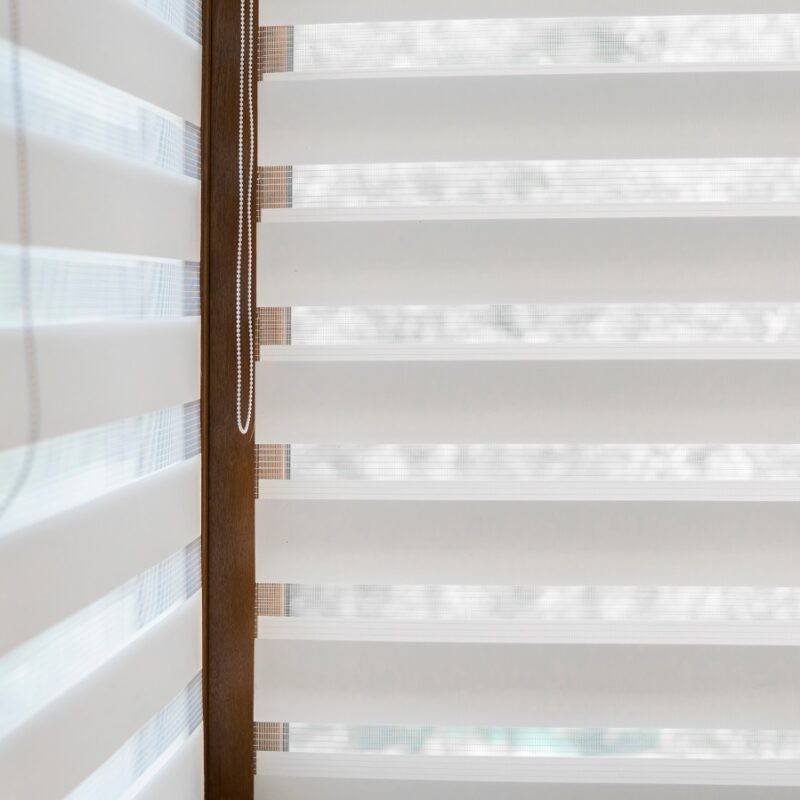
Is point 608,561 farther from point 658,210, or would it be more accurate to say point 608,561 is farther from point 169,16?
point 169,16

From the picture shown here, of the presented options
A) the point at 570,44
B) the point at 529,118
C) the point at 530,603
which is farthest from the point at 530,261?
the point at 530,603

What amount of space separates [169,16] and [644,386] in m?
0.76

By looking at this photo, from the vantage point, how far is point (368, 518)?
1.20 metres

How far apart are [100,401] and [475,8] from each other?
0.70m

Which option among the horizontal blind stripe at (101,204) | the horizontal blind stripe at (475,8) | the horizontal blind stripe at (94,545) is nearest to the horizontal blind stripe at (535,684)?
the horizontal blind stripe at (94,545)

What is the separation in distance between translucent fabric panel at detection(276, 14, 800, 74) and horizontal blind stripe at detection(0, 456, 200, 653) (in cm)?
60

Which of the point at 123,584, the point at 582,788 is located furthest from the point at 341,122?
the point at 582,788

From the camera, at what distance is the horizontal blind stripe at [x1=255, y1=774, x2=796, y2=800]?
1191 mm

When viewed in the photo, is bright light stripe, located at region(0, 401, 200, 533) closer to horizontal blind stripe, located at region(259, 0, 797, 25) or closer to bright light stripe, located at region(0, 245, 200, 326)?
bright light stripe, located at region(0, 245, 200, 326)

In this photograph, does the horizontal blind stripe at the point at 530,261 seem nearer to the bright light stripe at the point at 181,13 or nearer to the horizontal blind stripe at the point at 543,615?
the bright light stripe at the point at 181,13

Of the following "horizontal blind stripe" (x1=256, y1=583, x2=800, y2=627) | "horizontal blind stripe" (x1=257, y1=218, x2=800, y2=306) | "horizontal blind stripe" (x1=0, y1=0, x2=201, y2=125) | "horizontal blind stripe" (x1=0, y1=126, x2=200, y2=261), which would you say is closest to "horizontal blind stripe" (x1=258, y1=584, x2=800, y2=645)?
"horizontal blind stripe" (x1=256, y1=583, x2=800, y2=627)

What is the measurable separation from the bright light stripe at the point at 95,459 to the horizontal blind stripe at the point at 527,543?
0.16 metres

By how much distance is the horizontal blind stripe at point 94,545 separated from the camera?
73 cm

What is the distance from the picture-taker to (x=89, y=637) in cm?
88
